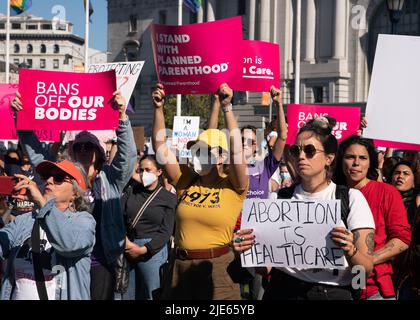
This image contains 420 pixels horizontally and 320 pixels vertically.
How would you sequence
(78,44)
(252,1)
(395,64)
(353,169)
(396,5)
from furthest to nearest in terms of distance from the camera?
(78,44) < (252,1) < (396,5) < (395,64) < (353,169)

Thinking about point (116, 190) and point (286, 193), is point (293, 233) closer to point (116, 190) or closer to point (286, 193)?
point (286, 193)

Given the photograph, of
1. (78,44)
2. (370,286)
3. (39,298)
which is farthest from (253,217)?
(78,44)

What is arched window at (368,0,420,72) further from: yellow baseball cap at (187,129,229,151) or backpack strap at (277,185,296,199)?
backpack strap at (277,185,296,199)

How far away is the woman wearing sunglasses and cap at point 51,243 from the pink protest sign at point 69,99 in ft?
7.65

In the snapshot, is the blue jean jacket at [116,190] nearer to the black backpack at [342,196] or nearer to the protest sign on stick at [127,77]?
the black backpack at [342,196]

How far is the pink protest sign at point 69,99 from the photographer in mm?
7340

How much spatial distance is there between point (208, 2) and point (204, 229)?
62489mm

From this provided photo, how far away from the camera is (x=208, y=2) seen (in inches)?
2638

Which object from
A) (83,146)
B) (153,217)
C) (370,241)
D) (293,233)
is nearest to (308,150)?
(293,233)

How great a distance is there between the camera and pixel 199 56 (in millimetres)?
7137

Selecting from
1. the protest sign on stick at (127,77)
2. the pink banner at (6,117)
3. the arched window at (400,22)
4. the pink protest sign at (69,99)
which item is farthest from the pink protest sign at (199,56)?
the arched window at (400,22)

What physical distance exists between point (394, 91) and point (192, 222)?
2.23 meters
